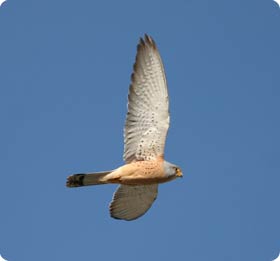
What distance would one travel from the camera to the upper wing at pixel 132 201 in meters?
14.1

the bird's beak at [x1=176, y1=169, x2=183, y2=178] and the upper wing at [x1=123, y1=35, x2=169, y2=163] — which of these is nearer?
the upper wing at [x1=123, y1=35, x2=169, y2=163]

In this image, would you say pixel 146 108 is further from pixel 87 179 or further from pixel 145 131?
pixel 87 179

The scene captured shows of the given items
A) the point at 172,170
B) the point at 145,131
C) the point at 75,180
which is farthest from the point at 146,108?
the point at 75,180

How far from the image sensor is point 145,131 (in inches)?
536

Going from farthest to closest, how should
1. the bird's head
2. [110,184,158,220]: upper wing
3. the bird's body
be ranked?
[110,184,158,220]: upper wing
the bird's head
the bird's body

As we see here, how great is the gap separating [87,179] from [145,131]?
122cm

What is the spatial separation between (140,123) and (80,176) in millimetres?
1281

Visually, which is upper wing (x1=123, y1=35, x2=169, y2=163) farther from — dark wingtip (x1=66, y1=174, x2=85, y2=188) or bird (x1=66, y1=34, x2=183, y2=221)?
dark wingtip (x1=66, y1=174, x2=85, y2=188)

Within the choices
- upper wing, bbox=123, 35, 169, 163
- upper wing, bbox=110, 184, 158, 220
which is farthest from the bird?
upper wing, bbox=110, 184, 158, 220

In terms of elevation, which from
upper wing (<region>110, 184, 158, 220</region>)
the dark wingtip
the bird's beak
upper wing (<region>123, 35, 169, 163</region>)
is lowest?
upper wing (<region>110, 184, 158, 220</region>)

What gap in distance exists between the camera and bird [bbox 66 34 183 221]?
13.4m

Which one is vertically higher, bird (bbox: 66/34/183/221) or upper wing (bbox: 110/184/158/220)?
bird (bbox: 66/34/183/221)

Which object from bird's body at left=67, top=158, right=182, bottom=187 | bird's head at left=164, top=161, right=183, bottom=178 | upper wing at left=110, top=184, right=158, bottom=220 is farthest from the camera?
upper wing at left=110, top=184, right=158, bottom=220

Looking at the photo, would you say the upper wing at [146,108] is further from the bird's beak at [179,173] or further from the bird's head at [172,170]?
the bird's beak at [179,173]
